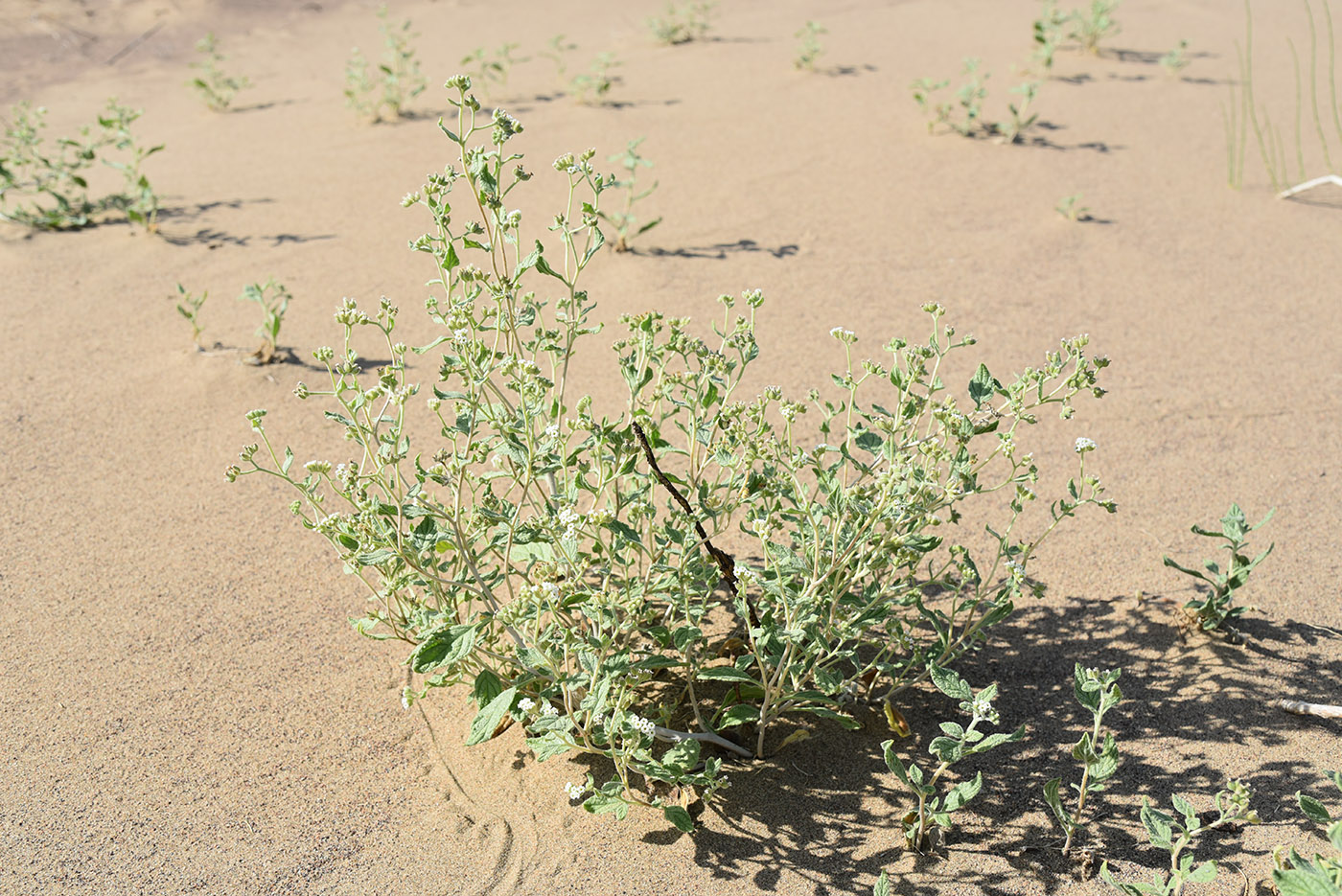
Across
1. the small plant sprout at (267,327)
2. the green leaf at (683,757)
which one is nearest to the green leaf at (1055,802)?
the green leaf at (683,757)

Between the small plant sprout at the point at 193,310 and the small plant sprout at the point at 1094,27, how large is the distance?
588cm

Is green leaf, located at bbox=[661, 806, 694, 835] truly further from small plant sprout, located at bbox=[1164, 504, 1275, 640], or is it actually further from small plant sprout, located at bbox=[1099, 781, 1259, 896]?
small plant sprout, located at bbox=[1164, 504, 1275, 640]

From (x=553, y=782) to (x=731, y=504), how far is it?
2.57ft

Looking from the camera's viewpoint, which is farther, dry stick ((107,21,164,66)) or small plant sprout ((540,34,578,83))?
dry stick ((107,21,164,66))

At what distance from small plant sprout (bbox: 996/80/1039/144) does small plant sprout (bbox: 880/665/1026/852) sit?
4533 mm

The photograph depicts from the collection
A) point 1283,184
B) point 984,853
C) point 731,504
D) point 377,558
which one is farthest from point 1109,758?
point 1283,184

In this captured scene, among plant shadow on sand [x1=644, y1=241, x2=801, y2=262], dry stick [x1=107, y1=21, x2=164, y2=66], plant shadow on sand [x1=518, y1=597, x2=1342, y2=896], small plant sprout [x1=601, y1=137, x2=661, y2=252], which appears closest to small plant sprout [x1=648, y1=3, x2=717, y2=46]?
small plant sprout [x1=601, y1=137, x2=661, y2=252]

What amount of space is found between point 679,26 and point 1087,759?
692 centimetres

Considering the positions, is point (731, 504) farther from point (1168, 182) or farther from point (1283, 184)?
point (1283, 184)

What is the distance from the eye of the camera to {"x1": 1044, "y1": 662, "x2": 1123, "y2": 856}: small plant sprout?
7.20 ft

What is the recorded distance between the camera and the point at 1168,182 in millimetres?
5699

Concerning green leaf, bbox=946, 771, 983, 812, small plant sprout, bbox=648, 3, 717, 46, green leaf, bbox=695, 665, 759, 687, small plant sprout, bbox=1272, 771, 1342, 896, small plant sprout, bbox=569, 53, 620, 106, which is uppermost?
small plant sprout, bbox=648, 3, 717, 46

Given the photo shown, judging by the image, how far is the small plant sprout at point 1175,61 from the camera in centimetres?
701

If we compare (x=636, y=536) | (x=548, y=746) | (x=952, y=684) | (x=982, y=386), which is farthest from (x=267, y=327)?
(x=952, y=684)
